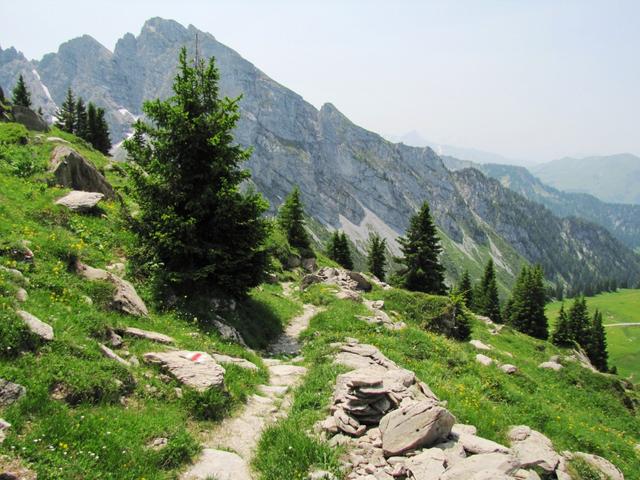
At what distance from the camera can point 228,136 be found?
60.3ft

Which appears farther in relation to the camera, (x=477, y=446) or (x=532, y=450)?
(x=532, y=450)

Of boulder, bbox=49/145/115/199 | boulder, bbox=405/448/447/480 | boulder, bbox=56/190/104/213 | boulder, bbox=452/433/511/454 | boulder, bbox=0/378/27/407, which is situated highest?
boulder, bbox=49/145/115/199

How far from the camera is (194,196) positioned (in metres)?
17.9

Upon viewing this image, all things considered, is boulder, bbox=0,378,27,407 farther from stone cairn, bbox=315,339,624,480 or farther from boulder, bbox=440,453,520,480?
boulder, bbox=440,453,520,480

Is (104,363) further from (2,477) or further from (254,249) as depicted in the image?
(254,249)

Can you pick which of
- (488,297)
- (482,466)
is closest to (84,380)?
(482,466)

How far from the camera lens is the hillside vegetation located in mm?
7496

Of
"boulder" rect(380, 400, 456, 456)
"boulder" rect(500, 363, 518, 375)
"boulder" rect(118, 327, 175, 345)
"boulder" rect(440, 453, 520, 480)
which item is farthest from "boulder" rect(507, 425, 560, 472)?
"boulder" rect(118, 327, 175, 345)

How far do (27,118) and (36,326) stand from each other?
37781 millimetres

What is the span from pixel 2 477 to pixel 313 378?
807 centimetres

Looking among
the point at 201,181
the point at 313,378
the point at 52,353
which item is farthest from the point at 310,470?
the point at 201,181

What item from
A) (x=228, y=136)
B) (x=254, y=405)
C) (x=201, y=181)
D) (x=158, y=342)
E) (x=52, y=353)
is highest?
(x=228, y=136)

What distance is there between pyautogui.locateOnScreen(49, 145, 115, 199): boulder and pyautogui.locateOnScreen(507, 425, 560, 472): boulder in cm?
2468

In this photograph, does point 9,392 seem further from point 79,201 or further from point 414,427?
point 79,201
